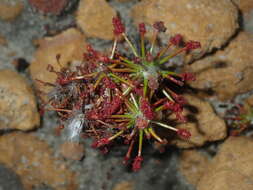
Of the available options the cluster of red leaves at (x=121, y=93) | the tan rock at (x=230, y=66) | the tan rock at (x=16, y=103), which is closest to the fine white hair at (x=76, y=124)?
the cluster of red leaves at (x=121, y=93)

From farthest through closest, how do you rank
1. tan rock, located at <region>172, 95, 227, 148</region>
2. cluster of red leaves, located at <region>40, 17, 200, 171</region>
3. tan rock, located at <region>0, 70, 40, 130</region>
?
tan rock, located at <region>172, 95, 227, 148</region>, tan rock, located at <region>0, 70, 40, 130</region>, cluster of red leaves, located at <region>40, 17, 200, 171</region>

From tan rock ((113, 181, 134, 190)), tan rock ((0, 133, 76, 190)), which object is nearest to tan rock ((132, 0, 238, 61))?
tan rock ((113, 181, 134, 190))

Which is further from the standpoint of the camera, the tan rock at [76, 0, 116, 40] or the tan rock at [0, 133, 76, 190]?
the tan rock at [0, 133, 76, 190]

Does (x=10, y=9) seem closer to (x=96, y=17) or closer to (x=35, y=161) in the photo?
(x=96, y=17)

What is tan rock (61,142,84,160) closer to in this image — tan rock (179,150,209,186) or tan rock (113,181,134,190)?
tan rock (113,181,134,190)

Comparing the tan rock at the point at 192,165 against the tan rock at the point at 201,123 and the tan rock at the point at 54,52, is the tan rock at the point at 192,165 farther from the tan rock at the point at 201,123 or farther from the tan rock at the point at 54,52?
the tan rock at the point at 54,52

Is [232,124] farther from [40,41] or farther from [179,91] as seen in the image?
[40,41]

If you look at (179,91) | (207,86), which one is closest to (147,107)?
(179,91)
